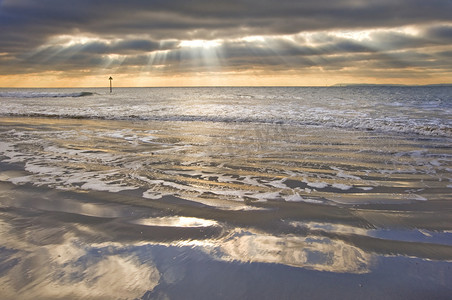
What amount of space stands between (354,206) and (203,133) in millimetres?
8813

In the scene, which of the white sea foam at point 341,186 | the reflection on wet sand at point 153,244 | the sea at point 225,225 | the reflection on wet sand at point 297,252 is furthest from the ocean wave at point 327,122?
the reflection on wet sand at point 297,252

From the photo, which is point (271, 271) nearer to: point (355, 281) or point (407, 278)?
point (355, 281)

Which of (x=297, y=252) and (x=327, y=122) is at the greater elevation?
(x=297, y=252)

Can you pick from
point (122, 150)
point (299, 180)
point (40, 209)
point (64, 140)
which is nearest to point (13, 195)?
point (40, 209)

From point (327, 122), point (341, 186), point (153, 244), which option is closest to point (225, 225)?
point (153, 244)

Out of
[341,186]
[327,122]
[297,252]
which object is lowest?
[327,122]

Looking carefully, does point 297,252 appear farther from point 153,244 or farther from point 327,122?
point 327,122

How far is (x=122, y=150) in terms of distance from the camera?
30.2 feet

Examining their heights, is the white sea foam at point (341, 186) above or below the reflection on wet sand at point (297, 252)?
below

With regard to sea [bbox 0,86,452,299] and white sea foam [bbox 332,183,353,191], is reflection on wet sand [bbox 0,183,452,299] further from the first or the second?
Answer: white sea foam [bbox 332,183,353,191]

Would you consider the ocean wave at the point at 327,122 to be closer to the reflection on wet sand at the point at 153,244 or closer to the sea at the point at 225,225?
the sea at the point at 225,225

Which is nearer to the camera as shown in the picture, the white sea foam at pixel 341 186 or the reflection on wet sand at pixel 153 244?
the reflection on wet sand at pixel 153 244

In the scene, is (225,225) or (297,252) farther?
(225,225)

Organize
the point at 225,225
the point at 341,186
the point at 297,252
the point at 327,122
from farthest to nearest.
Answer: the point at 327,122 < the point at 341,186 < the point at 225,225 < the point at 297,252
